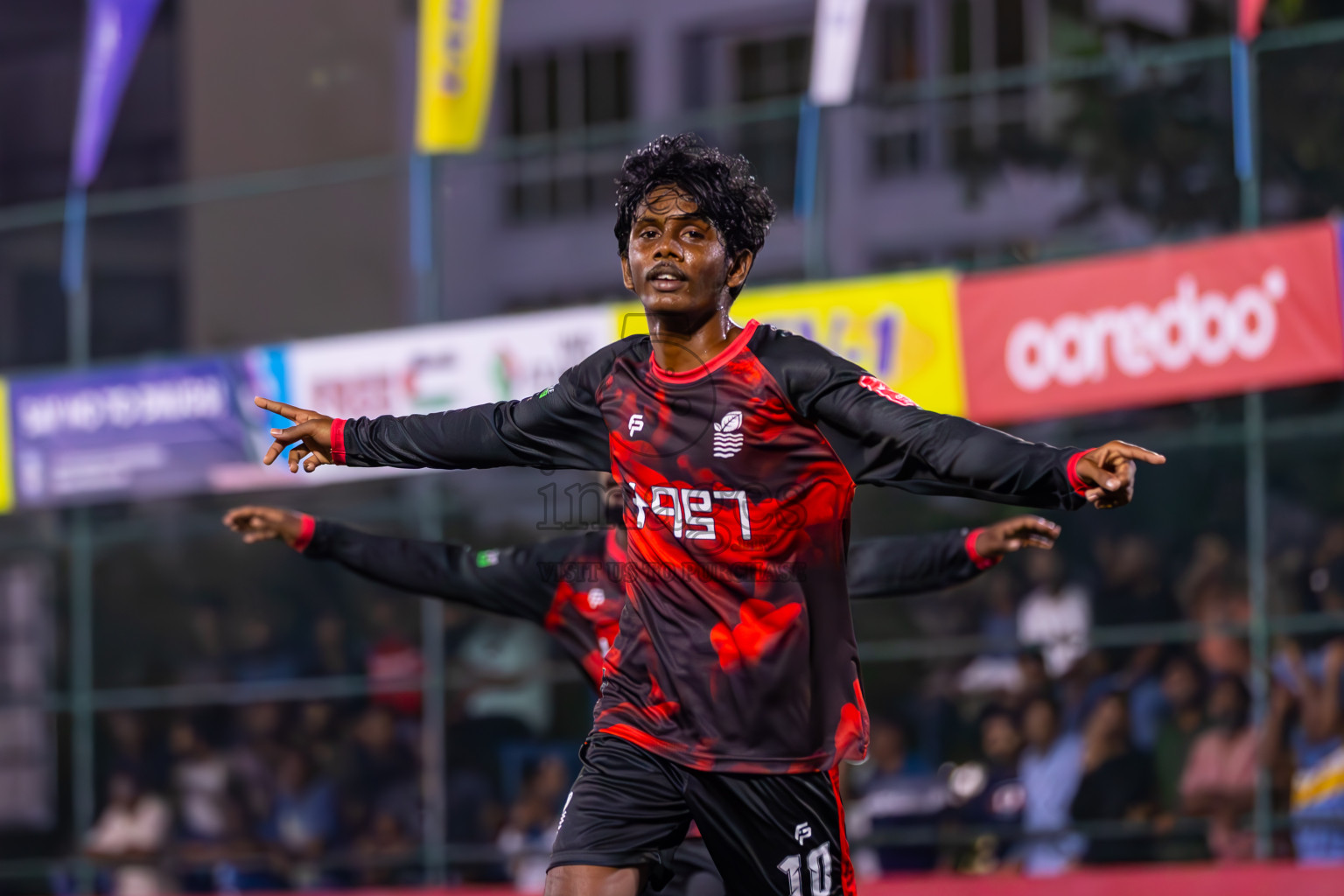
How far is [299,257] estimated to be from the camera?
58.0 ft

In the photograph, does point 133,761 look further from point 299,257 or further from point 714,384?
point 714,384

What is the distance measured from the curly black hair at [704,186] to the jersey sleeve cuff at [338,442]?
2.99 ft

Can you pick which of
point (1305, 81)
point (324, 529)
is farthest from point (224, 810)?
point (1305, 81)

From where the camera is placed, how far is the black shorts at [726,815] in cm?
478

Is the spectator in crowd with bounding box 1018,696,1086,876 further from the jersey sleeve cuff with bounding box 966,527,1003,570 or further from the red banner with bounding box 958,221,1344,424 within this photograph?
the jersey sleeve cuff with bounding box 966,527,1003,570

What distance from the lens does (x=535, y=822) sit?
1178cm

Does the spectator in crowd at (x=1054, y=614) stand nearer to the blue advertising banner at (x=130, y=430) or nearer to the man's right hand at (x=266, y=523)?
the blue advertising banner at (x=130, y=430)

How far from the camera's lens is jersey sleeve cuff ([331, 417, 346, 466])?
522cm

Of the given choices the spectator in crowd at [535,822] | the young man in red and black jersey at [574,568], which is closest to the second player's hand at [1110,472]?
the young man in red and black jersey at [574,568]

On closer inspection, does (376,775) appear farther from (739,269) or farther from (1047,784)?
(739,269)

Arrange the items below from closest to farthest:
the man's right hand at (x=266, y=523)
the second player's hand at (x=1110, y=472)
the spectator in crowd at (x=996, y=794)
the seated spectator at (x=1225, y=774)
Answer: the second player's hand at (x=1110, y=472)
the man's right hand at (x=266, y=523)
the seated spectator at (x=1225, y=774)
the spectator in crowd at (x=996, y=794)

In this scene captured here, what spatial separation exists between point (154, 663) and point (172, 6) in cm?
789

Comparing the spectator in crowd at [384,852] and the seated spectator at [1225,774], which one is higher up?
the seated spectator at [1225,774]

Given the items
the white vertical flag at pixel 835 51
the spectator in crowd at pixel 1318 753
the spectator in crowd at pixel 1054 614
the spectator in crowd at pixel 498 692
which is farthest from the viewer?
the spectator in crowd at pixel 498 692
